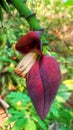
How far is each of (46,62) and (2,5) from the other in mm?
130

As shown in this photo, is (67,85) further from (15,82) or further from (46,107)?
(15,82)

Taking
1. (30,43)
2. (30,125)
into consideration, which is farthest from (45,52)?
(30,125)

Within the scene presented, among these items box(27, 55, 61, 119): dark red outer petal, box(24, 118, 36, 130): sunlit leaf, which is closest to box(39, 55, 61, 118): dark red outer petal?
box(27, 55, 61, 119): dark red outer petal

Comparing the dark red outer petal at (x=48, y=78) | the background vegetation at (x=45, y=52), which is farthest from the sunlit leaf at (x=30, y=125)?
the dark red outer petal at (x=48, y=78)

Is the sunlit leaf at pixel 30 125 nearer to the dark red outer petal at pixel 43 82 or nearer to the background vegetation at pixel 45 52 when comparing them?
the background vegetation at pixel 45 52

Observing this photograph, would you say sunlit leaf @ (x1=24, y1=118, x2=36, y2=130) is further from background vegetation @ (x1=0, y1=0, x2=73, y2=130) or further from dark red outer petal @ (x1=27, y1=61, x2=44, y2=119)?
dark red outer petal @ (x1=27, y1=61, x2=44, y2=119)

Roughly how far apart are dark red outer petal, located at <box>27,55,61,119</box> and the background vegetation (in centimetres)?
2

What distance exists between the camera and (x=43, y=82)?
45 cm

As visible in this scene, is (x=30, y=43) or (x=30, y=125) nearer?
(x=30, y=43)

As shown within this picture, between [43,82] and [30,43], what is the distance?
0.05 meters

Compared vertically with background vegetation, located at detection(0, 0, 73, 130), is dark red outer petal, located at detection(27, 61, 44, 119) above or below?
above

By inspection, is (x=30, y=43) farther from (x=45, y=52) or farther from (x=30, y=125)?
(x=30, y=125)

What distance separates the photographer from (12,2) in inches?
18.8

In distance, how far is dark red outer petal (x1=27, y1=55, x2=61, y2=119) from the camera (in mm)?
448
